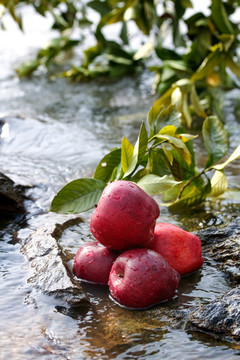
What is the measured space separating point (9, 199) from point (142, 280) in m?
1.08

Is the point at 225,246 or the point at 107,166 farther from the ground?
the point at 107,166

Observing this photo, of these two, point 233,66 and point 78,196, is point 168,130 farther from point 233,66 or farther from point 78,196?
point 233,66

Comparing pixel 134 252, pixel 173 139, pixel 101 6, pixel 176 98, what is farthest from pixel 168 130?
pixel 101 6

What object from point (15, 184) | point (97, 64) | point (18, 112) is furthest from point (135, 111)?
point (15, 184)

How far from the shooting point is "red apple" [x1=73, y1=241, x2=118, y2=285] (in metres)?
1.95

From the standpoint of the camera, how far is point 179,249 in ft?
6.57

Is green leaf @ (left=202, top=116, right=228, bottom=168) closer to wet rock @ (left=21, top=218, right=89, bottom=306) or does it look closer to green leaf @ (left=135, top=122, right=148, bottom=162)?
green leaf @ (left=135, top=122, right=148, bottom=162)

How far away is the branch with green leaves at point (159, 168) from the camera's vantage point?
209 cm

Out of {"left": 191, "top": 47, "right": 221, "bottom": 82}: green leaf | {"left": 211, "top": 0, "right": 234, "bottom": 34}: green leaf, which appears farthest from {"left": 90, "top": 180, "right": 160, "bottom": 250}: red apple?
{"left": 211, "top": 0, "right": 234, "bottom": 34}: green leaf

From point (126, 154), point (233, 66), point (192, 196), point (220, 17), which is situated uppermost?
point (220, 17)

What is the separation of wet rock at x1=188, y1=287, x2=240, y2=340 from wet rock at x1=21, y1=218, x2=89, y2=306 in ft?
1.32

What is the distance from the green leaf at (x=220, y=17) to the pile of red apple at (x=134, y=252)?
2369 millimetres

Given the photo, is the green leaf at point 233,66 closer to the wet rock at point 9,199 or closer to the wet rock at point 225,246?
the wet rock at point 225,246

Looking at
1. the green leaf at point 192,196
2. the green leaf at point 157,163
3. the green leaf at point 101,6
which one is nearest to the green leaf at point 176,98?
the green leaf at point 192,196
